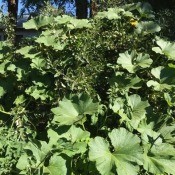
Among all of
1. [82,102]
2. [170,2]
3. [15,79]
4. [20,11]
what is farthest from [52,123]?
[20,11]

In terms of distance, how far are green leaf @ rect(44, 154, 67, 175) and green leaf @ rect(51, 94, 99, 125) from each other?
0.92 ft

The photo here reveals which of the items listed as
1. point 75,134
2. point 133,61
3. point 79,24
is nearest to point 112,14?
point 79,24

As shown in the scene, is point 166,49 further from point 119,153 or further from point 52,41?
point 119,153

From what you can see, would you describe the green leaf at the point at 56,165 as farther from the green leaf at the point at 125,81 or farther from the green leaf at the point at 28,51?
the green leaf at the point at 28,51

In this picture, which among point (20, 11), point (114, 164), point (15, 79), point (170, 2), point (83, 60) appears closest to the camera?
point (114, 164)

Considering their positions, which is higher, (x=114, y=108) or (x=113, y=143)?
(x=114, y=108)

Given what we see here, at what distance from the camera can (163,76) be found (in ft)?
9.82

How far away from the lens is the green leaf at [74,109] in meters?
2.71

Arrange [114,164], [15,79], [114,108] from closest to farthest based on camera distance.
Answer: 1. [114,164]
2. [114,108]
3. [15,79]

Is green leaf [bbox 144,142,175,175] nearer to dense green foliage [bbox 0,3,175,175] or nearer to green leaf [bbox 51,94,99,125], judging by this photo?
dense green foliage [bbox 0,3,175,175]

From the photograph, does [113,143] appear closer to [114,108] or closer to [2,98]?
[114,108]

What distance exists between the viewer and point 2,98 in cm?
337

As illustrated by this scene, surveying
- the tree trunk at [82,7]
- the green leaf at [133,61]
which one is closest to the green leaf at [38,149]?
the green leaf at [133,61]

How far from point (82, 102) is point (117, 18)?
3.09ft
